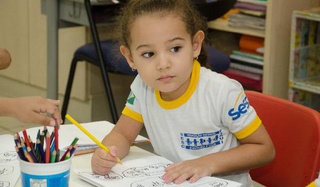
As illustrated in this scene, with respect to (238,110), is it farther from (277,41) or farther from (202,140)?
(277,41)

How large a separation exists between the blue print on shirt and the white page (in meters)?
0.40

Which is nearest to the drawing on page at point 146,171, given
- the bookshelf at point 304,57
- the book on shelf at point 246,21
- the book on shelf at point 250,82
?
the bookshelf at point 304,57

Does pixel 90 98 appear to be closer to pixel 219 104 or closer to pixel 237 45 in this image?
pixel 237 45

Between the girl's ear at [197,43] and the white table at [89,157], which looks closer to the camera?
the white table at [89,157]

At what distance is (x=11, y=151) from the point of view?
57.8 inches

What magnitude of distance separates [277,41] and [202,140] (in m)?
1.71

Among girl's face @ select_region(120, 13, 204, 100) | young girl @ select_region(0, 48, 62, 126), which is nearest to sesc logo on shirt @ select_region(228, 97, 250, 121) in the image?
girl's face @ select_region(120, 13, 204, 100)

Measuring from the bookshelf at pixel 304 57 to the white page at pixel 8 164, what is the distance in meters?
1.83

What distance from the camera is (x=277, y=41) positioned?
3.13 meters

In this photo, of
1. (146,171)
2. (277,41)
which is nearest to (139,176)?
(146,171)

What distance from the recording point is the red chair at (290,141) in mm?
1522

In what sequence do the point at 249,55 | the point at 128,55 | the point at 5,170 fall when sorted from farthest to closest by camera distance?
the point at 249,55
the point at 128,55
the point at 5,170

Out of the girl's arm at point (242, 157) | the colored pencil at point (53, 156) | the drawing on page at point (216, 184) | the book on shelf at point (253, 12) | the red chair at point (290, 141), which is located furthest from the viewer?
the book on shelf at point (253, 12)

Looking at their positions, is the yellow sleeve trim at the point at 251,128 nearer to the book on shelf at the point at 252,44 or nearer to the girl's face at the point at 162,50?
the girl's face at the point at 162,50
